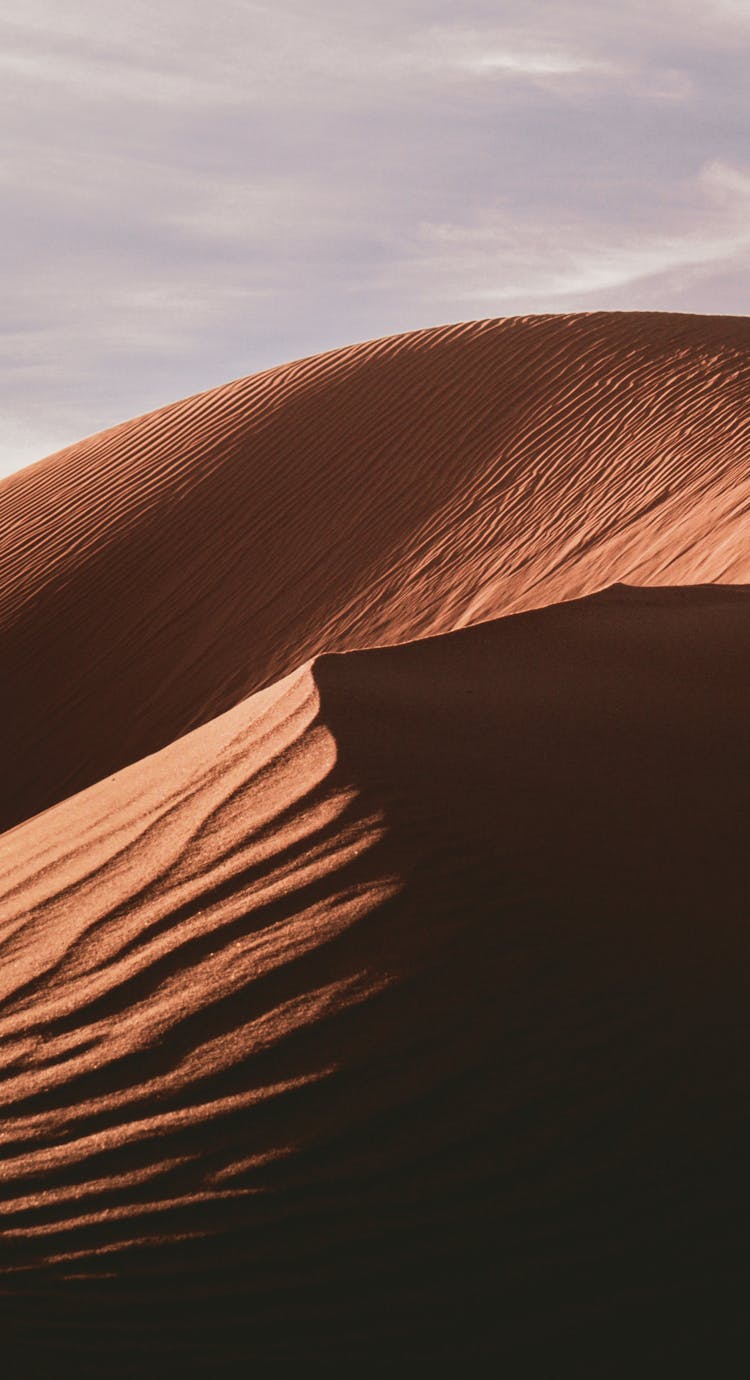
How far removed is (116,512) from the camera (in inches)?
617

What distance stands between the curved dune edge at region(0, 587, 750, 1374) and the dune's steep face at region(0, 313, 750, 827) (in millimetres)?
6348

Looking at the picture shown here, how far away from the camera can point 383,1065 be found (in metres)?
3.11

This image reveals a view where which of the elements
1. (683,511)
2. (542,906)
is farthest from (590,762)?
(683,511)

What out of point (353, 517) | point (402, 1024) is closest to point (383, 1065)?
point (402, 1024)

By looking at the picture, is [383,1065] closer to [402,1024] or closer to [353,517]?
[402,1024]

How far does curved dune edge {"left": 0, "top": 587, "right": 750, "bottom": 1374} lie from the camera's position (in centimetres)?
277

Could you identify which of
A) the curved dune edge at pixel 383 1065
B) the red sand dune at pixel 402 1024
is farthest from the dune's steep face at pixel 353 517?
the curved dune edge at pixel 383 1065

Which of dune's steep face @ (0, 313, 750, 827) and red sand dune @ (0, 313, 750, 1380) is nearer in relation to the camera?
red sand dune @ (0, 313, 750, 1380)

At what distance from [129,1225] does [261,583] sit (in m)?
11.2

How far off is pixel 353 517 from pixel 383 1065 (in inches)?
459

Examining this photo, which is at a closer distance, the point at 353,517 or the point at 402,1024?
the point at 402,1024

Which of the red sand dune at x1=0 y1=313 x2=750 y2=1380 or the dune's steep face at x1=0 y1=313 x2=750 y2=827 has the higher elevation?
the dune's steep face at x1=0 y1=313 x2=750 y2=827

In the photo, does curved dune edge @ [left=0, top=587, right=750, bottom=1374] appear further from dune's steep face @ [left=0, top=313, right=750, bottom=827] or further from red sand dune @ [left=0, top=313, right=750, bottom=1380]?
dune's steep face @ [left=0, top=313, right=750, bottom=827]

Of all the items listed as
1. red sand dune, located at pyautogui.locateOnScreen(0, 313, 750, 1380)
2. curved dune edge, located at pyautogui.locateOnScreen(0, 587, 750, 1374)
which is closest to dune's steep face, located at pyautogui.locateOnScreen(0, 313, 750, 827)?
red sand dune, located at pyautogui.locateOnScreen(0, 313, 750, 1380)
